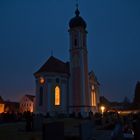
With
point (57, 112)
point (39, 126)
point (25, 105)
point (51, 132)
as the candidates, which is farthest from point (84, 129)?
point (25, 105)

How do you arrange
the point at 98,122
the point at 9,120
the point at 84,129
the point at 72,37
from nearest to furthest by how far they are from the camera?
the point at 84,129, the point at 98,122, the point at 9,120, the point at 72,37

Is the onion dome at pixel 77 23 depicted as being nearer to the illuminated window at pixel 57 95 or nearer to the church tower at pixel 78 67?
the church tower at pixel 78 67

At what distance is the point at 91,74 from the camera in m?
52.5

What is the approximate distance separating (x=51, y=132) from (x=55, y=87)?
114 feet

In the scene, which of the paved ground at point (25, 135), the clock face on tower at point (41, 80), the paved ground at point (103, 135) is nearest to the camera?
the paved ground at point (103, 135)

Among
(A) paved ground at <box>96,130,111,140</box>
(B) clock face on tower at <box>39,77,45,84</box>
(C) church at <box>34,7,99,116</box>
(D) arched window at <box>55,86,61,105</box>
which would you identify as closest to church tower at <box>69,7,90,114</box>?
(C) church at <box>34,7,99,116</box>

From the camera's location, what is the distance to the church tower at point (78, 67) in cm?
4473

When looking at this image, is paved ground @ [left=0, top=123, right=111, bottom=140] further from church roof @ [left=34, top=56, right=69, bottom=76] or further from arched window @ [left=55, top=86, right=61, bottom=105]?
church roof @ [left=34, top=56, right=69, bottom=76]

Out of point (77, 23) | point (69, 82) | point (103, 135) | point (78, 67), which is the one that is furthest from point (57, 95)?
point (103, 135)

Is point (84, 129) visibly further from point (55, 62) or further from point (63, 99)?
point (55, 62)

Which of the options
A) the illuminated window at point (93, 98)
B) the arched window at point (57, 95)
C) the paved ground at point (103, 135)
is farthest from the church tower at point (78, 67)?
the paved ground at point (103, 135)

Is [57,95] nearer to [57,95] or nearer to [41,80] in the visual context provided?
[57,95]

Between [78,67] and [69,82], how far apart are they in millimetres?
3511

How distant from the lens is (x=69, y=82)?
46.4m
